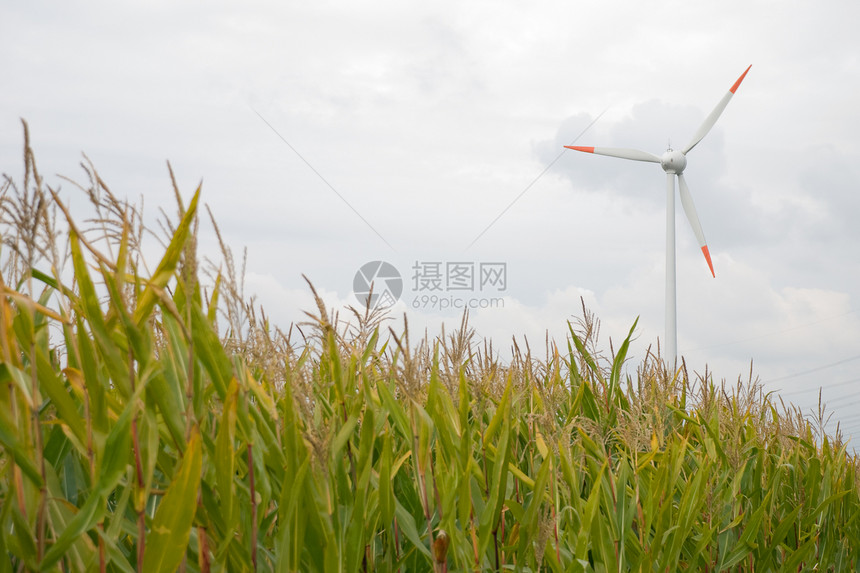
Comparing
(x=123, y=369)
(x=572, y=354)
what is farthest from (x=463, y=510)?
(x=572, y=354)

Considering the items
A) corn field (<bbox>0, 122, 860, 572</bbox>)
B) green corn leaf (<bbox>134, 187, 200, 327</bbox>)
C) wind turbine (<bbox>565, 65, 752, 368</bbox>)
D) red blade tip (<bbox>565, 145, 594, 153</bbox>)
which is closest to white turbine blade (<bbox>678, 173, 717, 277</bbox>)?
wind turbine (<bbox>565, 65, 752, 368</bbox>)

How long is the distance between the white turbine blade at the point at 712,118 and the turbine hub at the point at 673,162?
0.29 meters

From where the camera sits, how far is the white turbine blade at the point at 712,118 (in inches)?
771

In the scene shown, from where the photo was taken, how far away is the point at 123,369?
5.18 feet

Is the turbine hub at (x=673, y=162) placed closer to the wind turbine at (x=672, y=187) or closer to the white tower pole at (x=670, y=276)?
the wind turbine at (x=672, y=187)

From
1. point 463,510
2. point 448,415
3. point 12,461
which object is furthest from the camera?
point 448,415

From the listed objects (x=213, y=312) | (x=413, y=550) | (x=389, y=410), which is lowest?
(x=413, y=550)

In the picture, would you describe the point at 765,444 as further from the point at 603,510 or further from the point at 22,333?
the point at 22,333

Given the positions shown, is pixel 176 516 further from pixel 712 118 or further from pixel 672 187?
pixel 712 118

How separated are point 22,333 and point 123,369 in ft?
0.72

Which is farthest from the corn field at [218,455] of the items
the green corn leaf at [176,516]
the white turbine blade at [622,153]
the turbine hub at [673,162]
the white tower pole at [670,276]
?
the turbine hub at [673,162]

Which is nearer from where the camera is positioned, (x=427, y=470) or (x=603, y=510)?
(x=427, y=470)

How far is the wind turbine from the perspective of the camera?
59.4ft

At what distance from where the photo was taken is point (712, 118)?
19844 millimetres
